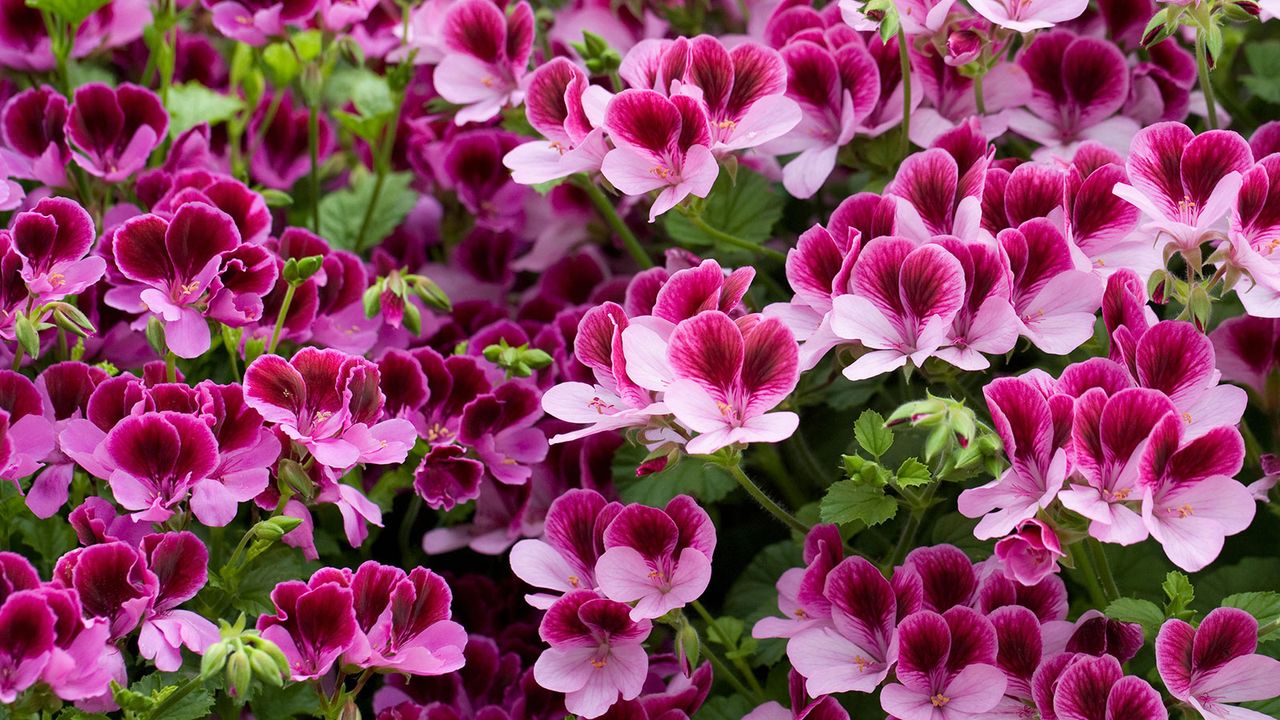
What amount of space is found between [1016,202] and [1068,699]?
445 millimetres

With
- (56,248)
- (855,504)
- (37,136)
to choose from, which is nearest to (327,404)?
(56,248)

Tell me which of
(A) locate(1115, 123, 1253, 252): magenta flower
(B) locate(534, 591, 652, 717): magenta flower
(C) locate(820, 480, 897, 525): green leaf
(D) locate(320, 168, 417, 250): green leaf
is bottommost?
(D) locate(320, 168, 417, 250): green leaf

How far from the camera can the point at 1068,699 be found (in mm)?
1056

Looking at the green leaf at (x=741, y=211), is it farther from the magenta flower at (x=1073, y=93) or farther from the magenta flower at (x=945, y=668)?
the magenta flower at (x=945, y=668)

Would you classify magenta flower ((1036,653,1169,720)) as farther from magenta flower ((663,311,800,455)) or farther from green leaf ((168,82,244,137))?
green leaf ((168,82,244,137))

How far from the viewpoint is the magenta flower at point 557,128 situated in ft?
4.17

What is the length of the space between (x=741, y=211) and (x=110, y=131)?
2.38ft

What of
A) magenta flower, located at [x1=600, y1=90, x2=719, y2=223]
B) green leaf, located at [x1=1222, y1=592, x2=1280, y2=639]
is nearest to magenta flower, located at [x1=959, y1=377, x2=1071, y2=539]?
Answer: green leaf, located at [x1=1222, y1=592, x2=1280, y2=639]

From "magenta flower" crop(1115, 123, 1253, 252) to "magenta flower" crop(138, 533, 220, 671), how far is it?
2.76 feet

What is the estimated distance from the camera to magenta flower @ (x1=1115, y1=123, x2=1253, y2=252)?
1.12m

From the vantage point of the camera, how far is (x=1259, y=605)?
1139 mm

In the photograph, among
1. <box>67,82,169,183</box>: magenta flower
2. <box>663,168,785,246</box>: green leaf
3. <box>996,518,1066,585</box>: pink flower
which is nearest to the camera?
<box>996,518,1066,585</box>: pink flower

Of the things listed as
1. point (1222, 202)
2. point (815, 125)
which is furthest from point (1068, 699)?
point (815, 125)

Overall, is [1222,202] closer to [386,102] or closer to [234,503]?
[234,503]
